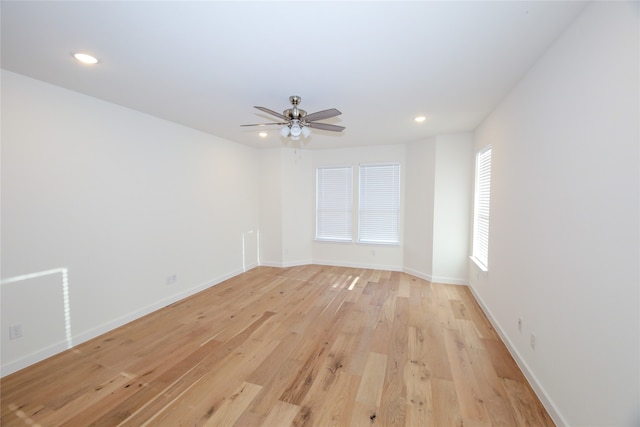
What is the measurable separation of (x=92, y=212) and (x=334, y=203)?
4131mm

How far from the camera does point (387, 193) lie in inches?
211

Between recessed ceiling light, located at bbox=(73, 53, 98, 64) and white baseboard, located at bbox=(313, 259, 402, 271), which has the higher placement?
recessed ceiling light, located at bbox=(73, 53, 98, 64)

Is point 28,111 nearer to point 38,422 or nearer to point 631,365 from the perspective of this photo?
point 38,422

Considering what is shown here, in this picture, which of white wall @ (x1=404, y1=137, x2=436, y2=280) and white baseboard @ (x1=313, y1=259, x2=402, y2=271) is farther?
white baseboard @ (x1=313, y1=259, x2=402, y2=271)

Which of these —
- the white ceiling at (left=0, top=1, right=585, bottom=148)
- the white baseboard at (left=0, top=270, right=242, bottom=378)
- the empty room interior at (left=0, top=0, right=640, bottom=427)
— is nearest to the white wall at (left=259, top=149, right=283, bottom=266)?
the empty room interior at (left=0, top=0, right=640, bottom=427)

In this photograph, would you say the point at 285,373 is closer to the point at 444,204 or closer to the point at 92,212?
the point at 92,212

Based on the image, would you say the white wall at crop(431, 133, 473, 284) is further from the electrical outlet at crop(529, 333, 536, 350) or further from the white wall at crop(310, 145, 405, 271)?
the electrical outlet at crop(529, 333, 536, 350)

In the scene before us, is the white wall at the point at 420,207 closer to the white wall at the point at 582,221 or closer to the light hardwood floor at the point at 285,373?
the light hardwood floor at the point at 285,373

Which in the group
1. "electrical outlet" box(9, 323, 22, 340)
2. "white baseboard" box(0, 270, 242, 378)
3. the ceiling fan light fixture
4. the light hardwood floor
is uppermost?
the ceiling fan light fixture

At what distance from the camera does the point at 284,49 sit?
187cm

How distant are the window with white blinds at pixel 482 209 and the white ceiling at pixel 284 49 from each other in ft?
3.10

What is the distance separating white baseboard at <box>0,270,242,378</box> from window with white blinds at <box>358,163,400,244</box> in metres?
3.47

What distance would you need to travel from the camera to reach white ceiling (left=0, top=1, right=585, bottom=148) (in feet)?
4.93

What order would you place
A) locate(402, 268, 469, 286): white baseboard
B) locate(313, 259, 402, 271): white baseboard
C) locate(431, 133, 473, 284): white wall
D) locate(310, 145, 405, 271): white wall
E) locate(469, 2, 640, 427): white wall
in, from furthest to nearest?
locate(313, 259, 402, 271): white baseboard
locate(310, 145, 405, 271): white wall
locate(402, 268, 469, 286): white baseboard
locate(431, 133, 473, 284): white wall
locate(469, 2, 640, 427): white wall
